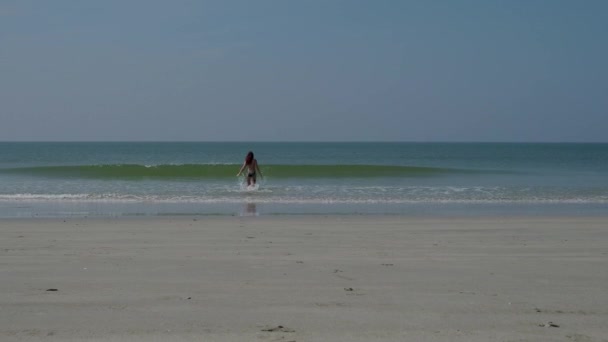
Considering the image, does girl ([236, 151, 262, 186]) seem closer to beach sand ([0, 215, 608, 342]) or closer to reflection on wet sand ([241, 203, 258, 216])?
reflection on wet sand ([241, 203, 258, 216])

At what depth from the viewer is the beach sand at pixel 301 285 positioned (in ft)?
15.8

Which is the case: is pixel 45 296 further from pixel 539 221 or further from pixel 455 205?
pixel 455 205

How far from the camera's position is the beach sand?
4.82 meters

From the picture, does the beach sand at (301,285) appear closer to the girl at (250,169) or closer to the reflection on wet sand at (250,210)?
the reflection on wet sand at (250,210)

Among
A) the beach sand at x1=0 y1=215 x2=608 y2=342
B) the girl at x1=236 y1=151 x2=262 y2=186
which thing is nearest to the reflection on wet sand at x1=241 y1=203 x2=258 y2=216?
the beach sand at x1=0 y1=215 x2=608 y2=342

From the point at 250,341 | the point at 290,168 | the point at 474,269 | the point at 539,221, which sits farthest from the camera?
the point at 290,168

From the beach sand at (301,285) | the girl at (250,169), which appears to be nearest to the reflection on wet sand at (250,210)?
the beach sand at (301,285)

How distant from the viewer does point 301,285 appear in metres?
6.36

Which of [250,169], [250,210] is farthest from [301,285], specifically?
[250,169]

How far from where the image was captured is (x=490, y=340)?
457 cm

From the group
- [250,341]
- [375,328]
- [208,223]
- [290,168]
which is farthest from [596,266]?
[290,168]

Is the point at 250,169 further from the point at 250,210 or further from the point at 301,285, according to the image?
the point at 301,285

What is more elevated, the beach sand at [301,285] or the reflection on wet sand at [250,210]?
the beach sand at [301,285]

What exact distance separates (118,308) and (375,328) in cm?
207
